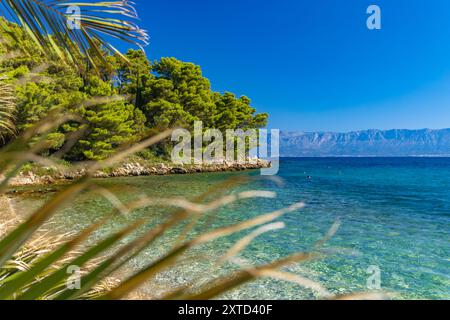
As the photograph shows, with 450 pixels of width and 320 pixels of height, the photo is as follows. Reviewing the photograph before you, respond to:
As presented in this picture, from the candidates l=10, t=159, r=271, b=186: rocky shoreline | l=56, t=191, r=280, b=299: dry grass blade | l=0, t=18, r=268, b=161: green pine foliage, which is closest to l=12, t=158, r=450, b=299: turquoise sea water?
l=56, t=191, r=280, b=299: dry grass blade

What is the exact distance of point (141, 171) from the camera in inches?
1169

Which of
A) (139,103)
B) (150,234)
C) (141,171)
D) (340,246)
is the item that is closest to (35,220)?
(150,234)

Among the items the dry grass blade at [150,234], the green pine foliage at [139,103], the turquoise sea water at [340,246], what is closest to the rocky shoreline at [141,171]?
the green pine foliage at [139,103]

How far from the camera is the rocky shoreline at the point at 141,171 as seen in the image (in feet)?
66.1

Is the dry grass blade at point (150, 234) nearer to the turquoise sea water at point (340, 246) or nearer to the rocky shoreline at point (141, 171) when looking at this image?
the turquoise sea water at point (340, 246)

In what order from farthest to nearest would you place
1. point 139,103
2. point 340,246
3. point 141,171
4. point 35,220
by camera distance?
point 139,103 < point 141,171 < point 340,246 < point 35,220

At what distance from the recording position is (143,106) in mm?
32844

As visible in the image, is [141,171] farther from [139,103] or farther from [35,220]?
[35,220]

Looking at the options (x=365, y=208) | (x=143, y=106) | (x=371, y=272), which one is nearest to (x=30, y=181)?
(x=143, y=106)

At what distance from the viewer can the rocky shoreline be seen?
793 inches

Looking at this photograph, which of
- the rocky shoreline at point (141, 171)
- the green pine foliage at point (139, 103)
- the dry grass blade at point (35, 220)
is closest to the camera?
the dry grass blade at point (35, 220)

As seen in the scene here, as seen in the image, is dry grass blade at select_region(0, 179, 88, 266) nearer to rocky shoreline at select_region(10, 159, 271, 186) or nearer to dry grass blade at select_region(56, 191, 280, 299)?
dry grass blade at select_region(56, 191, 280, 299)
